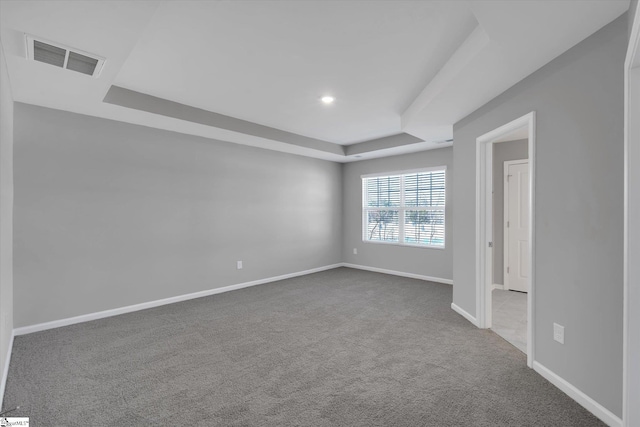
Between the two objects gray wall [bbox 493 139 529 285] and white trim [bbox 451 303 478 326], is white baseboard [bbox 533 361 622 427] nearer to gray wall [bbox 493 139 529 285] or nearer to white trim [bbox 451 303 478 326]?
white trim [bbox 451 303 478 326]

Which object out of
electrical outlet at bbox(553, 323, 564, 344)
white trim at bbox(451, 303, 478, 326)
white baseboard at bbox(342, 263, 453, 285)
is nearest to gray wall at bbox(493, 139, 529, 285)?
white baseboard at bbox(342, 263, 453, 285)

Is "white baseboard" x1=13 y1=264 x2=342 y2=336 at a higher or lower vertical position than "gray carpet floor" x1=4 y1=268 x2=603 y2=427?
higher

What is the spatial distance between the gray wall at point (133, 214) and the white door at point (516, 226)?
373 centimetres

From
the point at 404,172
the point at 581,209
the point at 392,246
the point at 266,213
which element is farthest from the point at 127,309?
the point at 404,172

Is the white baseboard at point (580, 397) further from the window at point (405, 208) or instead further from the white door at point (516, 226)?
the window at point (405, 208)

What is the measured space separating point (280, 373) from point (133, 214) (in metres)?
2.86

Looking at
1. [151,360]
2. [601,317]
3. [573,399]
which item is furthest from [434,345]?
[151,360]

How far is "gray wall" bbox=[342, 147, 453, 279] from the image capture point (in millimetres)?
5426

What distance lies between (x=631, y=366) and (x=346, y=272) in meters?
4.92

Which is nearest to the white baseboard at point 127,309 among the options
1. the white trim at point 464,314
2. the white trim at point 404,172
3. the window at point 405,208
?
the window at point 405,208

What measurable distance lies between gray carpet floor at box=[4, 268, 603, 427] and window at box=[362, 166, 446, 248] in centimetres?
222

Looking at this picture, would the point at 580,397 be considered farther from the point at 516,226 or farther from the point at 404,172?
the point at 404,172

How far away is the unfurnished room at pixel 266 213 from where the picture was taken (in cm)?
185

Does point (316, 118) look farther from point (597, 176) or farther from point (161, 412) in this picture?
point (161, 412)
